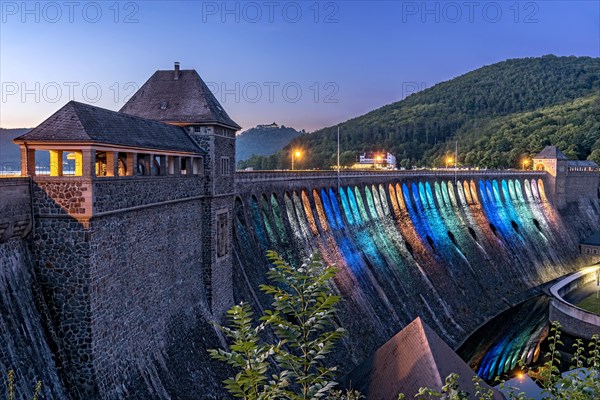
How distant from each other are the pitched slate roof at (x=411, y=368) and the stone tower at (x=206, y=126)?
9682mm

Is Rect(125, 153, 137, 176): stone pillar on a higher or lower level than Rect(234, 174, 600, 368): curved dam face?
higher

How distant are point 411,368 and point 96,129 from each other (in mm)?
12235

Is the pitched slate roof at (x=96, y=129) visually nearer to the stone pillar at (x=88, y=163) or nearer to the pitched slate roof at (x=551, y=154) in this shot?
the stone pillar at (x=88, y=163)

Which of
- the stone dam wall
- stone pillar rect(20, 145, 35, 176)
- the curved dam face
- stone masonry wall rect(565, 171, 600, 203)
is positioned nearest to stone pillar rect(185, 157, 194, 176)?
the stone dam wall

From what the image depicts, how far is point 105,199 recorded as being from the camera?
1669 cm

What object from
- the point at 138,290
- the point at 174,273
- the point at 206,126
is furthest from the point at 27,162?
the point at 206,126

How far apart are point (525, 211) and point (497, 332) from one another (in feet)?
108

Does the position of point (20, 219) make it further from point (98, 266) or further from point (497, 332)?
point (497, 332)

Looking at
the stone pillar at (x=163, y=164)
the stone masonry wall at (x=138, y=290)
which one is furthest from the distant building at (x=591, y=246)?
the stone pillar at (x=163, y=164)

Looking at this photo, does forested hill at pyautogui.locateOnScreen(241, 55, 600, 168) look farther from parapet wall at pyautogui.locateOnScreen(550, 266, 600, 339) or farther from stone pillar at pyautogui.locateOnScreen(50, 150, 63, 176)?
stone pillar at pyautogui.locateOnScreen(50, 150, 63, 176)

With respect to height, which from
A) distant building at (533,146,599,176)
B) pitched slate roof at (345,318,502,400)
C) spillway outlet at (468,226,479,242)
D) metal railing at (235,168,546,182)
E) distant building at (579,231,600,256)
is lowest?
distant building at (579,231,600,256)

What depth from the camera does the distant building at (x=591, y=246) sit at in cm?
7247

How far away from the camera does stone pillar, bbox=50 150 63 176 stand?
16.6 metres

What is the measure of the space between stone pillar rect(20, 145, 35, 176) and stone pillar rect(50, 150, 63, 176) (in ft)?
2.34
